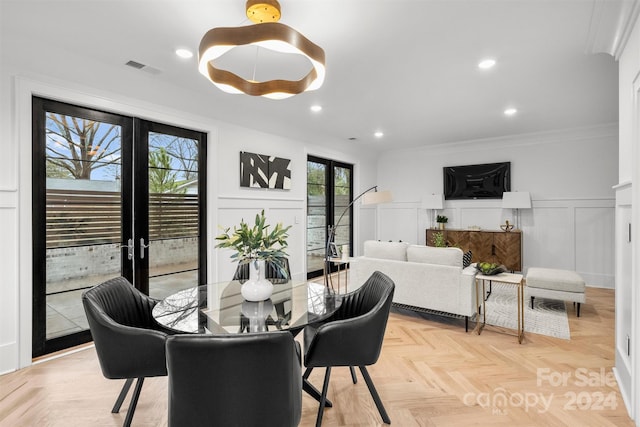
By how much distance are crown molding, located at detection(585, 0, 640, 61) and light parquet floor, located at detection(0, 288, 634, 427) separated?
2.43 metres

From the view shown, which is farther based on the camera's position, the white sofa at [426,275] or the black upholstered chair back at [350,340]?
the white sofa at [426,275]

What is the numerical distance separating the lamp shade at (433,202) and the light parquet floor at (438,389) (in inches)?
144

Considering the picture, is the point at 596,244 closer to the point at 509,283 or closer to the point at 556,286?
the point at 556,286

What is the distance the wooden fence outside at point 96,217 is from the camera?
2732 millimetres

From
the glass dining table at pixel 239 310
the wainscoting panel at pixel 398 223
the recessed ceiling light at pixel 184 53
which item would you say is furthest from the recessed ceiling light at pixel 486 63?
the wainscoting panel at pixel 398 223

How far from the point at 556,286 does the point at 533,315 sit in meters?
0.45

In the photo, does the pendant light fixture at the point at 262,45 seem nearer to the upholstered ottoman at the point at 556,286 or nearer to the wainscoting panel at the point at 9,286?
the wainscoting panel at the point at 9,286

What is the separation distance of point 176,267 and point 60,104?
185cm

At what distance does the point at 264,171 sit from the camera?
4555 mm

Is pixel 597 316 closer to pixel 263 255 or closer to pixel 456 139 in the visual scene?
pixel 456 139

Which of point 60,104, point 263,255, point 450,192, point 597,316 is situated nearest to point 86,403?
point 263,255

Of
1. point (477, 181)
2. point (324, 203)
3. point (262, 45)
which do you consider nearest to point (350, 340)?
point (262, 45)

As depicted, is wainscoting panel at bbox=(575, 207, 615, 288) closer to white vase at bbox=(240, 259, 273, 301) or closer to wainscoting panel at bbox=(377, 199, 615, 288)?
wainscoting panel at bbox=(377, 199, 615, 288)

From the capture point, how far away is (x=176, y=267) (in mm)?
3598
